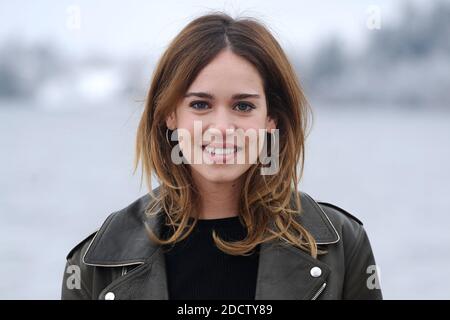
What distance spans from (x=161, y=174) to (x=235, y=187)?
30cm

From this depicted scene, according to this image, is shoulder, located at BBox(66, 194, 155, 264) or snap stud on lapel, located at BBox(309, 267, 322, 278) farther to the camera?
shoulder, located at BBox(66, 194, 155, 264)

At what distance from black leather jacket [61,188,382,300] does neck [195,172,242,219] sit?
18cm

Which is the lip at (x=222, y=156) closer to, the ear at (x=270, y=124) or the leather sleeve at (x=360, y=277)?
the ear at (x=270, y=124)

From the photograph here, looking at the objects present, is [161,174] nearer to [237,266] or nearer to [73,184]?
[237,266]

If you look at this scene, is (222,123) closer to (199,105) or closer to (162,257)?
(199,105)

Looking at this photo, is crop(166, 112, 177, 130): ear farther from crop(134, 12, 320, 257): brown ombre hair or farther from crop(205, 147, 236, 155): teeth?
crop(205, 147, 236, 155): teeth

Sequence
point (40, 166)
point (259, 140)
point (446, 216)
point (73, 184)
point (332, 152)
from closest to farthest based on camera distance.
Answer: point (259, 140) → point (446, 216) → point (73, 184) → point (40, 166) → point (332, 152)

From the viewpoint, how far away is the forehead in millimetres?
2389

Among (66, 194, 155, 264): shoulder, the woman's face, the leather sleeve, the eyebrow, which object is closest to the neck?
the woman's face

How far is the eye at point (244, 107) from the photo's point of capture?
7.91ft

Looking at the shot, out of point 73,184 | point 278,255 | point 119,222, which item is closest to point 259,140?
point 278,255

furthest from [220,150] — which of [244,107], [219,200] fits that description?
[219,200]

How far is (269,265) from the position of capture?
2445 mm

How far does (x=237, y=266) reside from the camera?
2475 millimetres
